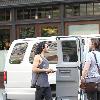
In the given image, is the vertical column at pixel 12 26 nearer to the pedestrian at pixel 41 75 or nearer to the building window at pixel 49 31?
the building window at pixel 49 31

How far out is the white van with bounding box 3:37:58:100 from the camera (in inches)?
500

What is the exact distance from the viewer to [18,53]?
1322cm

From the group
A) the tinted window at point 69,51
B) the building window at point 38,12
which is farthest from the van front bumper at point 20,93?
the building window at point 38,12

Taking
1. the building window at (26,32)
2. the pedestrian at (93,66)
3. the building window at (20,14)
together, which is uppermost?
the building window at (20,14)

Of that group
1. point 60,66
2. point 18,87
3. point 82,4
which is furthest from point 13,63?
point 82,4

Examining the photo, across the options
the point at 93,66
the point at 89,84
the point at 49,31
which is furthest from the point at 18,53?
the point at 49,31

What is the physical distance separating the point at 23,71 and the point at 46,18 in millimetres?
7407

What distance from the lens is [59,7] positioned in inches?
776

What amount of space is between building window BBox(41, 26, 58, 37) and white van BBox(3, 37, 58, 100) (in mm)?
6703

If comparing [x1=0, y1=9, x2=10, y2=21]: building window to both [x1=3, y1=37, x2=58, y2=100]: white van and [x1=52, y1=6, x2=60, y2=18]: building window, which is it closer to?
[x1=52, y1=6, x2=60, y2=18]: building window

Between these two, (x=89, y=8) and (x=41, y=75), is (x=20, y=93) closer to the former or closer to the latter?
(x=41, y=75)

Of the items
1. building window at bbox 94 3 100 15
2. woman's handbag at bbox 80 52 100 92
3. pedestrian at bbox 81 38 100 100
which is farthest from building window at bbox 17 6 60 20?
woman's handbag at bbox 80 52 100 92

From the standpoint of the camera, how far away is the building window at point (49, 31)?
19.9 m

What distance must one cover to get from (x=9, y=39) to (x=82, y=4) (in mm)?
3495
